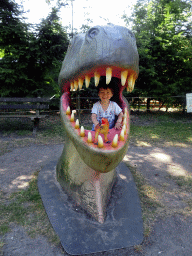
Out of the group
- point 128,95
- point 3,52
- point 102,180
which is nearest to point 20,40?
point 3,52

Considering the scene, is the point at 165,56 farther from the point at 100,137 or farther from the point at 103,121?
the point at 100,137

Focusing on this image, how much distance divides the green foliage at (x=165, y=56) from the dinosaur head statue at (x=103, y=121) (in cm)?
768

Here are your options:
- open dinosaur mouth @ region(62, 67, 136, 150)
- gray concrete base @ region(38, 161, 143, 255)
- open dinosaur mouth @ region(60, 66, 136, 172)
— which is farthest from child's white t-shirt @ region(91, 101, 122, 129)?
gray concrete base @ region(38, 161, 143, 255)

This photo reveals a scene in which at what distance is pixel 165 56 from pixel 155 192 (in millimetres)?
8379

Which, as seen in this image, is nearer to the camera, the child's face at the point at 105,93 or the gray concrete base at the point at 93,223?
the gray concrete base at the point at 93,223

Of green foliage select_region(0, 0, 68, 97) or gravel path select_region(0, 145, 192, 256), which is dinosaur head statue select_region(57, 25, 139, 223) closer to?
gravel path select_region(0, 145, 192, 256)

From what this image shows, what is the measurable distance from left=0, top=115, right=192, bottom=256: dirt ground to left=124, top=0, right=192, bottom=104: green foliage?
4.85 metres

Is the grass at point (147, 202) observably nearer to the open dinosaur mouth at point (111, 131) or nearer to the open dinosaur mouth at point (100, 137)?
the open dinosaur mouth at point (100, 137)

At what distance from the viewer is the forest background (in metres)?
8.62

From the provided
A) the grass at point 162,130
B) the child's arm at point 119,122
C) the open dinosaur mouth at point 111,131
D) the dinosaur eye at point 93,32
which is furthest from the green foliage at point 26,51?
the dinosaur eye at point 93,32

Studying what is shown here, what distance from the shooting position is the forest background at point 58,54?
28.3ft

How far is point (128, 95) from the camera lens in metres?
10.5

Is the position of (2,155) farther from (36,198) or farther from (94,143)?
(94,143)

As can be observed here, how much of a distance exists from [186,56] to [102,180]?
937 centimetres
